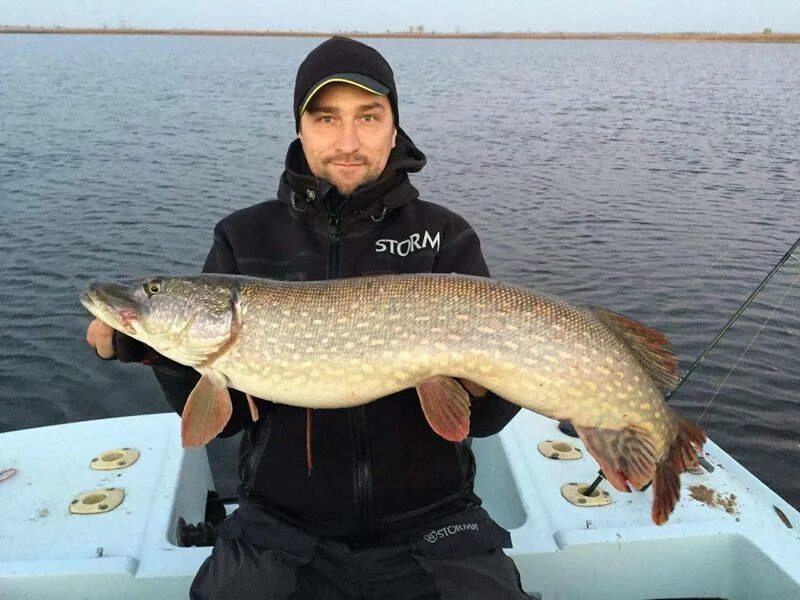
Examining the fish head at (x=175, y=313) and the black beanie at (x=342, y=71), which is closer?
the fish head at (x=175, y=313)

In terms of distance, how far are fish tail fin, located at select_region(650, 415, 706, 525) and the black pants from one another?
Result: 0.52m

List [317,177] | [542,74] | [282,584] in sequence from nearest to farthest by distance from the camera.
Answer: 1. [282,584]
2. [317,177]
3. [542,74]

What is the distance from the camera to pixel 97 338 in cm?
232

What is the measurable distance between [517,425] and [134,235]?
24.3 feet

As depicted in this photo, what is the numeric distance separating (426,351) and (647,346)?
2.58ft

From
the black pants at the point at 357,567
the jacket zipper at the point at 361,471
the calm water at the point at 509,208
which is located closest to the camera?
the black pants at the point at 357,567

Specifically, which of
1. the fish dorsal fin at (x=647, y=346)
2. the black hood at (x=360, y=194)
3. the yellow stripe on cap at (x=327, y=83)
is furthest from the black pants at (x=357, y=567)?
the yellow stripe on cap at (x=327, y=83)

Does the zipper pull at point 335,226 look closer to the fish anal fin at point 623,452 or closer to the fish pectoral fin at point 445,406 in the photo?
the fish pectoral fin at point 445,406

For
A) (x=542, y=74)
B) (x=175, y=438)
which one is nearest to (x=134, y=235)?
(x=175, y=438)

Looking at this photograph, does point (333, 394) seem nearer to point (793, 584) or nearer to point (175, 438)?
point (175, 438)

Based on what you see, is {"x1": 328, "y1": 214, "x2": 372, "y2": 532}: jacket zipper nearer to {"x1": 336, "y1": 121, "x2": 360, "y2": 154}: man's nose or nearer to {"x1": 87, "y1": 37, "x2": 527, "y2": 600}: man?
{"x1": 87, "y1": 37, "x2": 527, "y2": 600}: man

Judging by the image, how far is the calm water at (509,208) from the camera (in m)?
5.82

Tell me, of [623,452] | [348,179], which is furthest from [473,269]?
[623,452]

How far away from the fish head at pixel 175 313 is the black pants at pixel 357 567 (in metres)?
0.66
